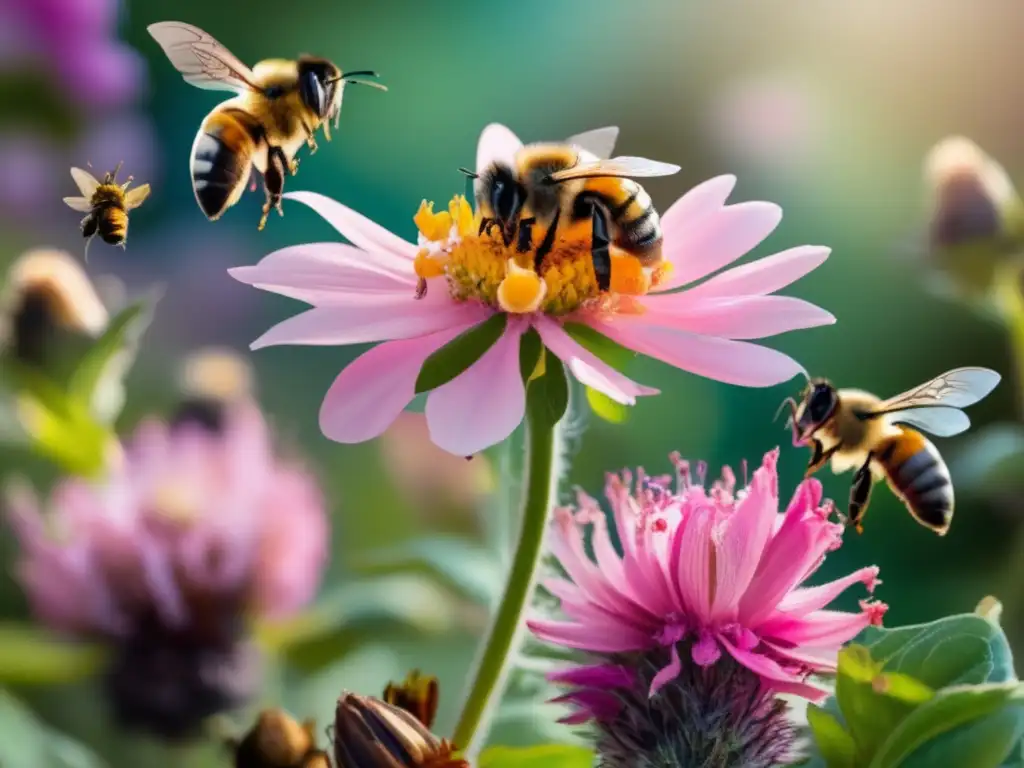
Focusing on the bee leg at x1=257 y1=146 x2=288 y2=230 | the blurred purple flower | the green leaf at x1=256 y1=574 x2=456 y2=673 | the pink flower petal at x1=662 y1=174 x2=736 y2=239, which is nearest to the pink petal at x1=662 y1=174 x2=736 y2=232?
the pink flower petal at x1=662 y1=174 x2=736 y2=239

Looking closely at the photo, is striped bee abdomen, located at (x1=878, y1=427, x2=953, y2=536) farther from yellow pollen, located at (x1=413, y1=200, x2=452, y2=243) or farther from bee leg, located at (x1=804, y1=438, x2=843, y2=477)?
yellow pollen, located at (x1=413, y1=200, x2=452, y2=243)

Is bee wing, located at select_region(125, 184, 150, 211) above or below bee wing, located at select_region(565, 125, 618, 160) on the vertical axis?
below

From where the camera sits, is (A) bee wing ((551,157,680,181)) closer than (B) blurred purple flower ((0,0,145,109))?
Yes

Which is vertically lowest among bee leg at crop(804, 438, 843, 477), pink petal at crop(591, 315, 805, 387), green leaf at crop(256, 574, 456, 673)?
green leaf at crop(256, 574, 456, 673)

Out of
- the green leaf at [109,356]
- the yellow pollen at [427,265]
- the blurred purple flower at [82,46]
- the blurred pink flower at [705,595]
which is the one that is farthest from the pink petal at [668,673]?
the blurred purple flower at [82,46]

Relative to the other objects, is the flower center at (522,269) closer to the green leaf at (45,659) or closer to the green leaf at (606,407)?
the green leaf at (606,407)

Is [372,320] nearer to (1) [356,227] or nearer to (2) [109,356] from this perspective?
(1) [356,227]

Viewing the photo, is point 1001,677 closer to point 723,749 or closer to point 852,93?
point 723,749
